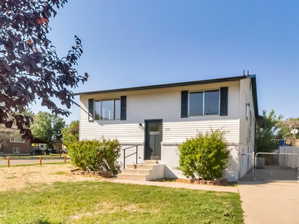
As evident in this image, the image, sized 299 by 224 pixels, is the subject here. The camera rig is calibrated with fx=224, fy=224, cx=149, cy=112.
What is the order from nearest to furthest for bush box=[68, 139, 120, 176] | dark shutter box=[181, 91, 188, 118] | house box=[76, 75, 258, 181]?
house box=[76, 75, 258, 181]
dark shutter box=[181, 91, 188, 118]
bush box=[68, 139, 120, 176]

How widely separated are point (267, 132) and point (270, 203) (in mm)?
15393

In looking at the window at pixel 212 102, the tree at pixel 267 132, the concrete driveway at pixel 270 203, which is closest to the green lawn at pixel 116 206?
the concrete driveway at pixel 270 203

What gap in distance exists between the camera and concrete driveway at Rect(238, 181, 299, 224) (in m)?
4.73

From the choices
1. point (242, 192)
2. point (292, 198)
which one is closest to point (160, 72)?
point (242, 192)

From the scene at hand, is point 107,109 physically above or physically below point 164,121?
above

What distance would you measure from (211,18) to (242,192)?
8.37 meters

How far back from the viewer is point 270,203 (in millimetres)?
5973

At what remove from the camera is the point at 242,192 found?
24.1ft

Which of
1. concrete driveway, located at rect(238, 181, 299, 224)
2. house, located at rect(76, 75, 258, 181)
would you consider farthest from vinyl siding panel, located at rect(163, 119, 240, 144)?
concrete driveway, located at rect(238, 181, 299, 224)

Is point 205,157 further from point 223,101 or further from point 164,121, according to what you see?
point 164,121

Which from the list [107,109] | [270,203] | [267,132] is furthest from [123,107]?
[267,132]

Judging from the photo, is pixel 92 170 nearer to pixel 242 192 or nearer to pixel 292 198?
pixel 242 192

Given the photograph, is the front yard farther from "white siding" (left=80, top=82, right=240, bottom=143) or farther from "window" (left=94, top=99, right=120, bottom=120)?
"window" (left=94, top=99, right=120, bottom=120)

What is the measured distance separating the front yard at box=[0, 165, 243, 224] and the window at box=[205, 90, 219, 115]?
4344 millimetres
